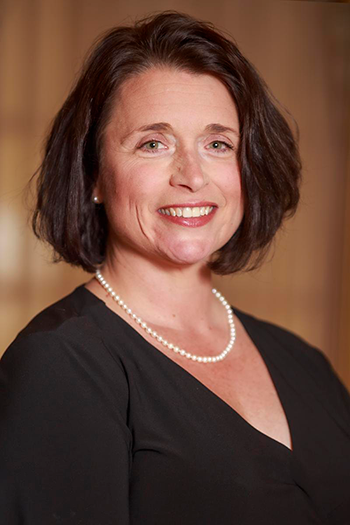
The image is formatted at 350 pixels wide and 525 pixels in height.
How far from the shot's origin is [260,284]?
339cm

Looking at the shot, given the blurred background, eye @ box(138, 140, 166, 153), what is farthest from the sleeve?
the blurred background

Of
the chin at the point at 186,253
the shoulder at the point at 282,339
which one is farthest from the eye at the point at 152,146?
the shoulder at the point at 282,339

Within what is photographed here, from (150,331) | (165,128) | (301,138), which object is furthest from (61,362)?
(301,138)

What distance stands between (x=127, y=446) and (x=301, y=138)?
7.10 ft

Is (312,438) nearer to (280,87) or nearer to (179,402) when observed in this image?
(179,402)

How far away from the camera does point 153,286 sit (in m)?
1.68

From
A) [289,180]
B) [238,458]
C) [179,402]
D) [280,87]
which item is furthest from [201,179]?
[280,87]

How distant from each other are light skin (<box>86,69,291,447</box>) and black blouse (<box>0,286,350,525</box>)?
0.09 meters

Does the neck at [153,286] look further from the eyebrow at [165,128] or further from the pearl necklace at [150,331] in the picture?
the eyebrow at [165,128]

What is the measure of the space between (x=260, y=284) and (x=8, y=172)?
4.24 feet

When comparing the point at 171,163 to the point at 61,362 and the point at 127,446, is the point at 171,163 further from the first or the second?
the point at 127,446

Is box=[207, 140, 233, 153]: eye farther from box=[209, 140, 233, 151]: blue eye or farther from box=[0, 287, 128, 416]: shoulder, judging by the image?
box=[0, 287, 128, 416]: shoulder

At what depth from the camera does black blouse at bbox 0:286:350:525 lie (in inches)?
49.6

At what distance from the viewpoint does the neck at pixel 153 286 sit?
1.67 m
